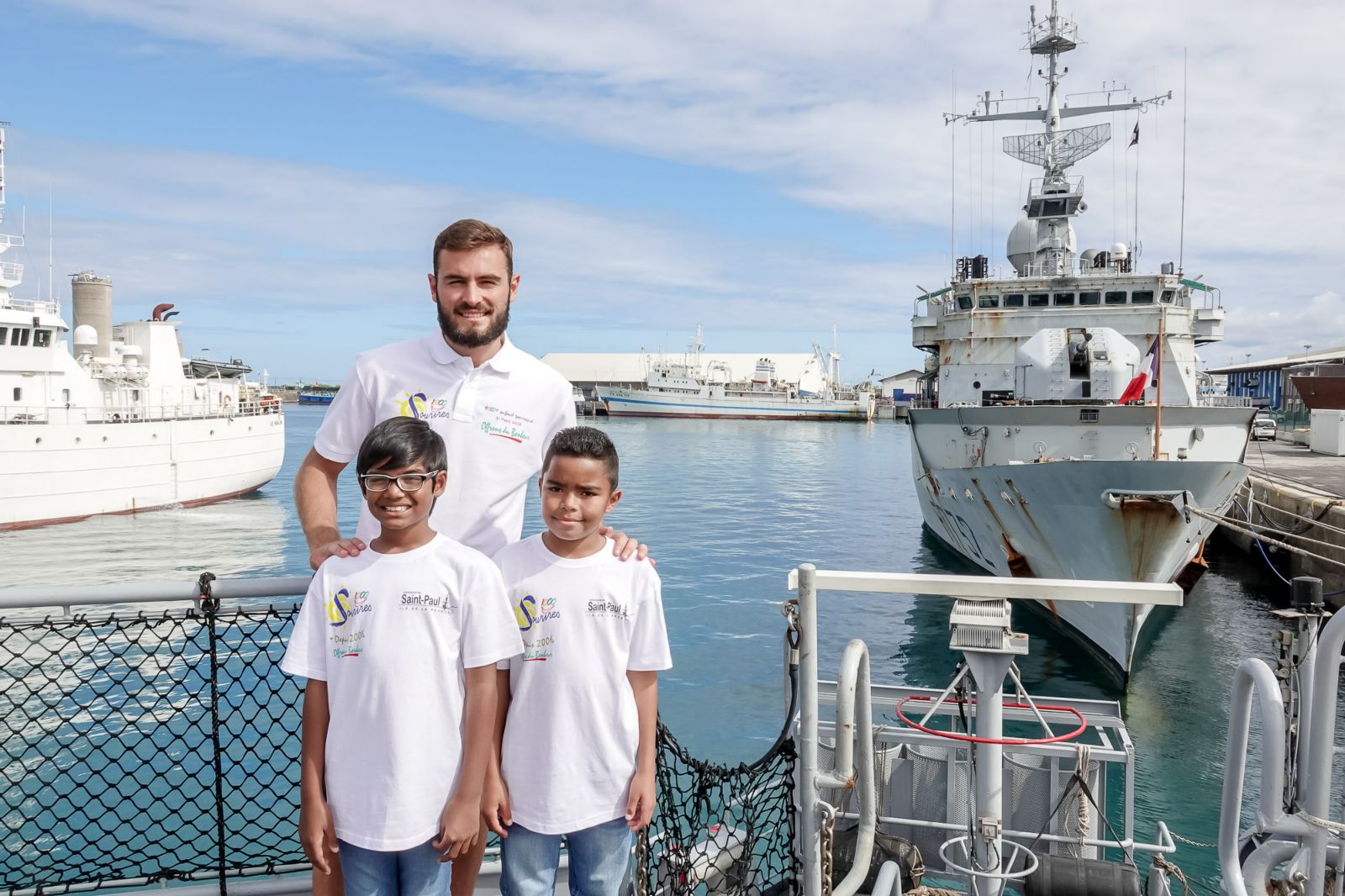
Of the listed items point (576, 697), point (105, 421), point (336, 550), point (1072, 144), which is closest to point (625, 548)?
point (576, 697)

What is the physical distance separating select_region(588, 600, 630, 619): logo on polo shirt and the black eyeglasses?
53 cm

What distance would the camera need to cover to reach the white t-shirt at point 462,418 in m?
2.48

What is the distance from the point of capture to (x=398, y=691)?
209 cm

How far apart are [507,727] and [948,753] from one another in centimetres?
273

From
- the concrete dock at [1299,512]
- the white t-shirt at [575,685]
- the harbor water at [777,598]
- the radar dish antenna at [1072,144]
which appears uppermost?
the radar dish antenna at [1072,144]

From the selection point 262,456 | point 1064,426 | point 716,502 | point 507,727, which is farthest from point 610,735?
point 262,456

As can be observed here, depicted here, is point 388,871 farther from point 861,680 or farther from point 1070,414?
point 1070,414

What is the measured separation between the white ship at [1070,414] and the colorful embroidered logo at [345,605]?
9795 mm

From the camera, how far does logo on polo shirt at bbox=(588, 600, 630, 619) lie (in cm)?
227

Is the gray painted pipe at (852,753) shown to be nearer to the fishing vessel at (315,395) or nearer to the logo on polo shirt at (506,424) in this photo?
the logo on polo shirt at (506,424)

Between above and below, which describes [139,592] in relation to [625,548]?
below

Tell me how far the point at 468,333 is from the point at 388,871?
1.39m

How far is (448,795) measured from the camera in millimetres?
2121

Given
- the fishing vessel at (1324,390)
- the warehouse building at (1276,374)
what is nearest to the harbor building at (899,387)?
the warehouse building at (1276,374)
